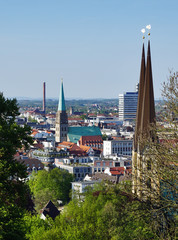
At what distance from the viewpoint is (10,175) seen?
22438 mm

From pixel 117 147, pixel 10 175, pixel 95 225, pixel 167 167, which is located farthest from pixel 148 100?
pixel 117 147

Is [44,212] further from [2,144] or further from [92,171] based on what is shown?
[92,171]

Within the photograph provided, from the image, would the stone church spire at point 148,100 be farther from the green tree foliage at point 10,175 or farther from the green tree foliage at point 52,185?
the green tree foliage at point 52,185

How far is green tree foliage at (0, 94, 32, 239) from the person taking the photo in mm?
21719

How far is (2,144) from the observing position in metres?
22.3

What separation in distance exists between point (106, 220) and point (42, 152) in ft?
287

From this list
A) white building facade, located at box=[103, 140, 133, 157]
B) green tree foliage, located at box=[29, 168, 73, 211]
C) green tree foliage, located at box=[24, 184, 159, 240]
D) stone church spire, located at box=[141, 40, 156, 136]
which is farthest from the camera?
white building facade, located at box=[103, 140, 133, 157]

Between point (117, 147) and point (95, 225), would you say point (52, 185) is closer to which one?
point (95, 225)

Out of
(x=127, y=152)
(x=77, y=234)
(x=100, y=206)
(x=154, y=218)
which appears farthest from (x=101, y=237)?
(x=127, y=152)

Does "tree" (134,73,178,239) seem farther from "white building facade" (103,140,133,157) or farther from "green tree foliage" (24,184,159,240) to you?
"white building facade" (103,140,133,157)

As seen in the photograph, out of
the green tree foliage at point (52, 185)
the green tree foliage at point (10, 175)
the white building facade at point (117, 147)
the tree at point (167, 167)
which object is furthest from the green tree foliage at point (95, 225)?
the white building facade at point (117, 147)

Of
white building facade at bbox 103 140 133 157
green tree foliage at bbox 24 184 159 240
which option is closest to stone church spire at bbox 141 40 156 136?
green tree foliage at bbox 24 184 159 240

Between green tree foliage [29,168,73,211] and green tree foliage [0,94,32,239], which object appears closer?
green tree foliage [0,94,32,239]

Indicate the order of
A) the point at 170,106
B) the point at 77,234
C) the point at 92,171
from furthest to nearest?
the point at 92,171 → the point at 77,234 → the point at 170,106
